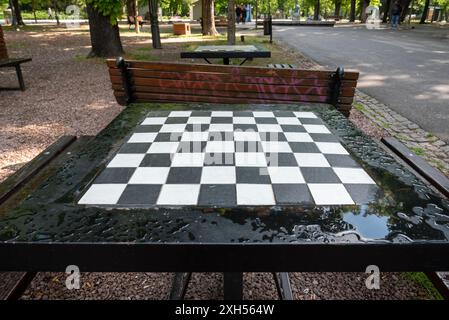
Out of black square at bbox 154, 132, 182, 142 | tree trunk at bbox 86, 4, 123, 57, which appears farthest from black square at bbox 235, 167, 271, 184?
tree trunk at bbox 86, 4, 123, 57

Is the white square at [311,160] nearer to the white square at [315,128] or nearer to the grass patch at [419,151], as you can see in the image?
the white square at [315,128]

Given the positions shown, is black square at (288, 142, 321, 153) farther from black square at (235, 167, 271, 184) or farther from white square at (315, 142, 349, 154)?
black square at (235, 167, 271, 184)

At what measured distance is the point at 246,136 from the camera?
1.91m

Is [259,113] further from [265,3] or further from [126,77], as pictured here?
[265,3]

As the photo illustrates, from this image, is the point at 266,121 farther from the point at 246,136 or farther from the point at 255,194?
the point at 255,194

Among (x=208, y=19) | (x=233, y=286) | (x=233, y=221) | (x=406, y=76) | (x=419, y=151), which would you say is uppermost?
(x=208, y=19)

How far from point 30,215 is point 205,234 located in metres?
0.63

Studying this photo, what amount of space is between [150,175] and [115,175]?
15 cm

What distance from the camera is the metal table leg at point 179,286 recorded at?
1.89 meters

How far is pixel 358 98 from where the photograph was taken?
20.4ft

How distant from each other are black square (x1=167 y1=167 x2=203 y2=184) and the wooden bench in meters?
1.82

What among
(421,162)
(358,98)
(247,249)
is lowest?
(358,98)

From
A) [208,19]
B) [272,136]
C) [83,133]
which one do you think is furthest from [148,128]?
[208,19]
